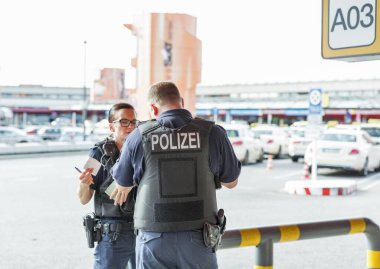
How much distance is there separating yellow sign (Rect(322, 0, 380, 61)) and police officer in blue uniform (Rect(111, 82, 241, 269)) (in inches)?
48.5

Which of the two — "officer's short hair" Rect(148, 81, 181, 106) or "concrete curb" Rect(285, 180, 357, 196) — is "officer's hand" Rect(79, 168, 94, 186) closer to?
"officer's short hair" Rect(148, 81, 181, 106)

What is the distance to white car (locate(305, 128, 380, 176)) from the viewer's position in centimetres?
1888

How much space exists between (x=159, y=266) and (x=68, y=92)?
113 m

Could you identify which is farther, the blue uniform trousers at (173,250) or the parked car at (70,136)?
the parked car at (70,136)

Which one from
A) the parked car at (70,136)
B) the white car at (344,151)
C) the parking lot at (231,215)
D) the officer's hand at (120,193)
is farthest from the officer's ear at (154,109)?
the parked car at (70,136)

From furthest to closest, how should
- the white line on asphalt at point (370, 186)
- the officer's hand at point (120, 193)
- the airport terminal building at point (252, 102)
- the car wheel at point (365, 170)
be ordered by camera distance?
the airport terminal building at point (252, 102) < the car wheel at point (365, 170) < the white line on asphalt at point (370, 186) < the officer's hand at point (120, 193)

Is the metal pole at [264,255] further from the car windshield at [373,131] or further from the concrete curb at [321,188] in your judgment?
the car windshield at [373,131]

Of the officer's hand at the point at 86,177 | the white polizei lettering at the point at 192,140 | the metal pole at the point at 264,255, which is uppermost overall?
the white polizei lettering at the point at 192,140

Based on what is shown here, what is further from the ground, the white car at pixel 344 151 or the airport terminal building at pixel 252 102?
the airport terminal building at pixel 252 102

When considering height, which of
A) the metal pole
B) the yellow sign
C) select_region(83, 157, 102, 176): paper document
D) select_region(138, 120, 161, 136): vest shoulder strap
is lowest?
the metal pole

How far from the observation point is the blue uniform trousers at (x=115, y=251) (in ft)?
13.3

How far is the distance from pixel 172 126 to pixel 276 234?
3.90 ft

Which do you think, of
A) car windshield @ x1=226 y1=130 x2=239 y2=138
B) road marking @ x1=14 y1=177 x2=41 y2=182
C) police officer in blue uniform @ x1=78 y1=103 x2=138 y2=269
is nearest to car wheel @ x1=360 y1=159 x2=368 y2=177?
car windshield @ x1=226 y1=130 x2=239 y2=138

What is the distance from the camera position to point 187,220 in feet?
11.2
